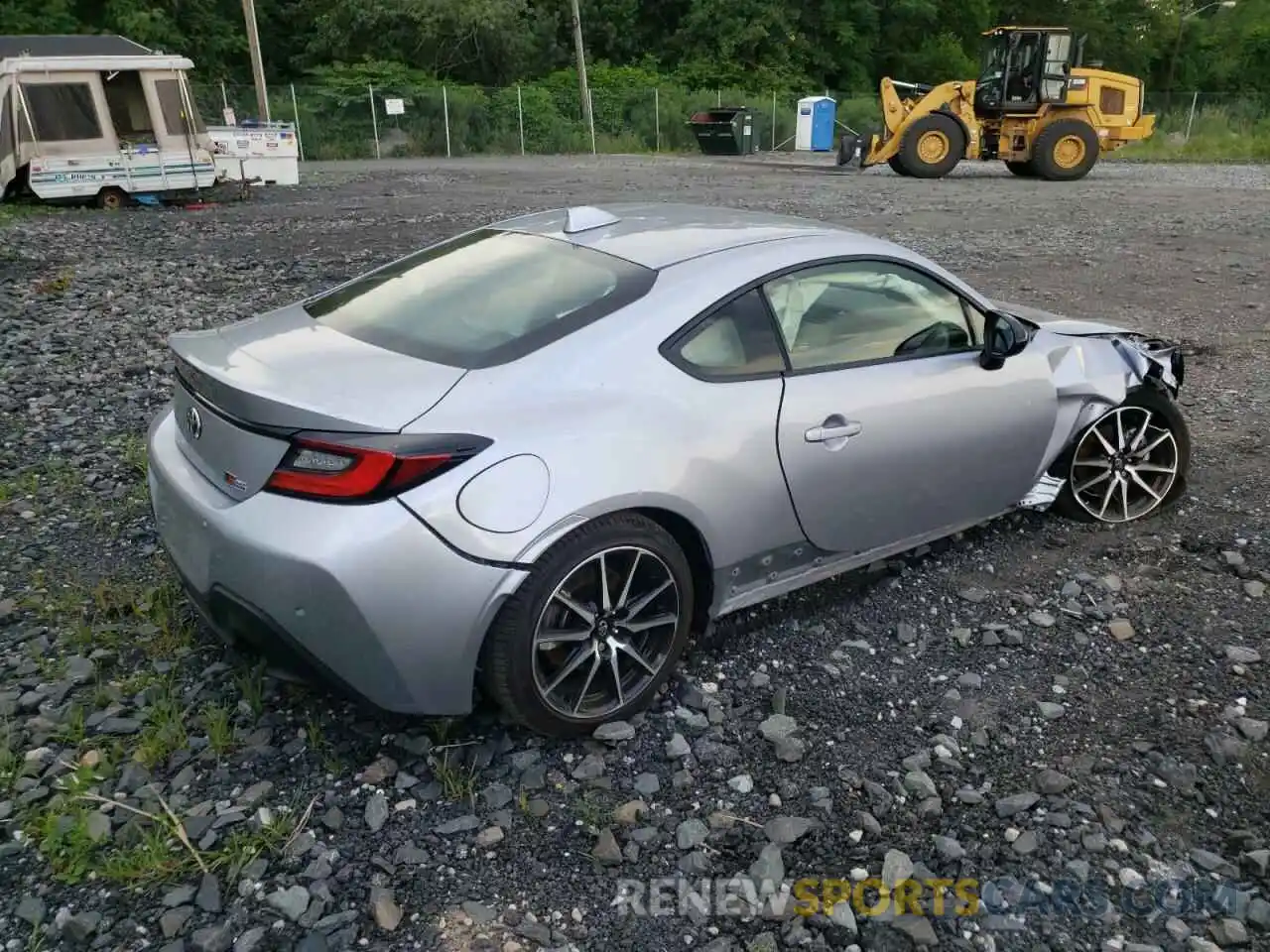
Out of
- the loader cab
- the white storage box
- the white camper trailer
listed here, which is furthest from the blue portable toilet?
the white camper trailer

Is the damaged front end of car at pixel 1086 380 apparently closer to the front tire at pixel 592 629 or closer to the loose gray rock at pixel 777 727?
the loose gray rock at pixel 777 727

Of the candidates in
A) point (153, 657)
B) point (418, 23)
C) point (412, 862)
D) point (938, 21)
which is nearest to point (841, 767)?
point (412, 862)

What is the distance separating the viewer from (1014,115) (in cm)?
2178

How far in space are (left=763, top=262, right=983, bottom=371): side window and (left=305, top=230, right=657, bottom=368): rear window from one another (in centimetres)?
55

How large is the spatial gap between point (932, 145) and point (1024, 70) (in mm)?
2387

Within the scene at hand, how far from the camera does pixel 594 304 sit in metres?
3.19

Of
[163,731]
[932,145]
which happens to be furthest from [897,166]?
[163,731]

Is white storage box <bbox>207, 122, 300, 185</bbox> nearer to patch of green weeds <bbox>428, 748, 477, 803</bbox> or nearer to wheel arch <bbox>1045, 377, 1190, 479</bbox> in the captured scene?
wheel arch <bbox>1045, 377, 1190, 479</bbox>

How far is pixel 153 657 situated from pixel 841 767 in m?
2.33

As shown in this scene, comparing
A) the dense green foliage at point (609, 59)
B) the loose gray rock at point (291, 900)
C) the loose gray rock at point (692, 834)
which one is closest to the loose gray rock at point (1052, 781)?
the loose gray rock at point (692, 834)

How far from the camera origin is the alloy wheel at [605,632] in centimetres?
290

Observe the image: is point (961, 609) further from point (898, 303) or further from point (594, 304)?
point (594, 304)

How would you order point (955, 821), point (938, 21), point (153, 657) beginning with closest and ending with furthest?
point (955, 821) < point (153, 657) < point (938, 21)

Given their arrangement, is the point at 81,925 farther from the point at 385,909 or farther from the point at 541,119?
the point at 541,119
